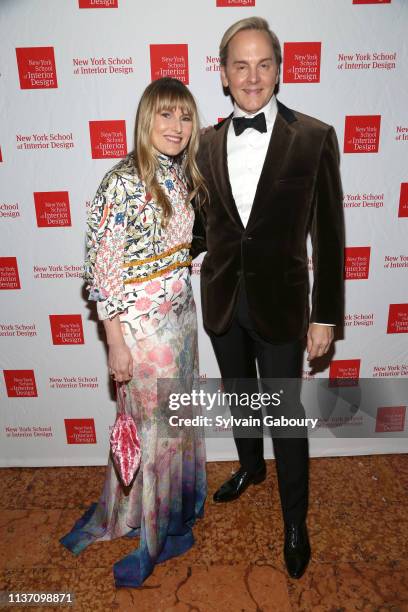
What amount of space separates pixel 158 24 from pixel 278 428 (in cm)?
194

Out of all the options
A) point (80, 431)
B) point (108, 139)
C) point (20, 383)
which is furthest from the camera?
point (80, 431)

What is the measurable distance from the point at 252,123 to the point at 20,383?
6.37 feet

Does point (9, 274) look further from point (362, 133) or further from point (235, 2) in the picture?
point (362, 133)

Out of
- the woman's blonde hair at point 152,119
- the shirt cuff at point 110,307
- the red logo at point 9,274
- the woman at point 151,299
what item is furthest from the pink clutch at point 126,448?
the red logo at point 9,274

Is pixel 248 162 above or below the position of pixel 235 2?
below

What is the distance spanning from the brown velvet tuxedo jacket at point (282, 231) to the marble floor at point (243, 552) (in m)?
Result: 1.03

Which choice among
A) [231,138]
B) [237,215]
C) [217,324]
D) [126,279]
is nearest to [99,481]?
[217,324]

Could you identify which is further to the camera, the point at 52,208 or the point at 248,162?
the point at 52,208

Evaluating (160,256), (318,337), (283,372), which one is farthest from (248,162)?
(283,372)

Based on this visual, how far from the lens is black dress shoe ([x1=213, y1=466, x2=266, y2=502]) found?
8.32 ft

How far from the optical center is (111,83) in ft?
7.54

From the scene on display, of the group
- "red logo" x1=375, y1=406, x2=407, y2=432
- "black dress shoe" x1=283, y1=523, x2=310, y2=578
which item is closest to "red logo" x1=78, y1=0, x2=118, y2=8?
"black dress shoe" x1=283, y1=523, x2=310, y2=578

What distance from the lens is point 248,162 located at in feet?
6.50

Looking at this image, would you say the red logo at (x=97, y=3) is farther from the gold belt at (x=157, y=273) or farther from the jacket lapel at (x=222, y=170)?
the gold belt at (x=157, y=273)
